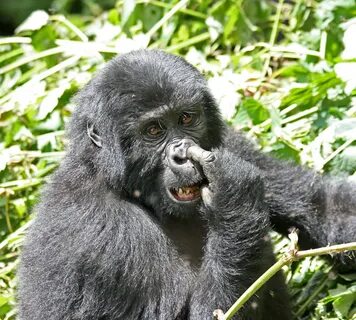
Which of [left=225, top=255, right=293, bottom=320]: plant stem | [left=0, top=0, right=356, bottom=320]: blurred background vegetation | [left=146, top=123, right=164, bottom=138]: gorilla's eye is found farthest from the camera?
[left=0, top=0, right=356, bottom=320]: blurred background vegetation

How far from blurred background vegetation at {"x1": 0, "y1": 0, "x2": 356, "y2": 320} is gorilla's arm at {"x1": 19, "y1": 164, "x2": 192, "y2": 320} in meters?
0.93

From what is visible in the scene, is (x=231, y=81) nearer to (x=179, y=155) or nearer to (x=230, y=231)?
(x=179, y=155)

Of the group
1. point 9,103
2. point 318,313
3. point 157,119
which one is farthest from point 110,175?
point 9,103

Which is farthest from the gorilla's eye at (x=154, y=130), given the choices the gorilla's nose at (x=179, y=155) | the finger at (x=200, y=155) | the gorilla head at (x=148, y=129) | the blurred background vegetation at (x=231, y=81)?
the blurred background vegetation at (x=231, y=81)

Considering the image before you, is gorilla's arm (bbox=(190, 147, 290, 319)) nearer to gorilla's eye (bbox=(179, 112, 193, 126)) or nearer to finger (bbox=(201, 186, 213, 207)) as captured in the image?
finger (bbox=(201, 186, 213, 207))

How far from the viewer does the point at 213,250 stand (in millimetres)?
5094

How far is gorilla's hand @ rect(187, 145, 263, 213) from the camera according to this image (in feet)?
16.4

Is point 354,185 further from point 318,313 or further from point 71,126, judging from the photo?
point 71,126

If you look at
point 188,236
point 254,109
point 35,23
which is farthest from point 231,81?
point 188,236

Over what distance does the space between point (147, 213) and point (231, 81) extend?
6.81 ft

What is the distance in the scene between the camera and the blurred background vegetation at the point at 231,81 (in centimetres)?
609

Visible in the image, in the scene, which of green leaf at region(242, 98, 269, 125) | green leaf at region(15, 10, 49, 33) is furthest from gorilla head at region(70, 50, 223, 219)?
green leaf at region(15, 10, 49, 33)

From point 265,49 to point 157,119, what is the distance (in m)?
2.83

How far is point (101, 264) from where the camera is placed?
5148 millimetres
